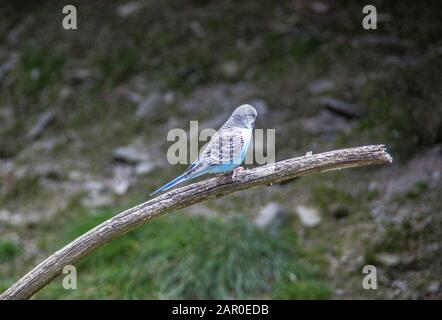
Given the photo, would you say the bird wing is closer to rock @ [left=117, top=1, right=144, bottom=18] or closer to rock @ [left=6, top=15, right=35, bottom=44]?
rock @ [left=117, top=1, right=144, bottom=18]

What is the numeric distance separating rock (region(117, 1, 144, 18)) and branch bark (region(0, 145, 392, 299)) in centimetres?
587

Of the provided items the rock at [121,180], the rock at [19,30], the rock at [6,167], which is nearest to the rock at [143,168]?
the rock at [121,180]

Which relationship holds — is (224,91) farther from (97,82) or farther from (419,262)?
(419,262)

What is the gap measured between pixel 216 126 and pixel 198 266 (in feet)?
7.05

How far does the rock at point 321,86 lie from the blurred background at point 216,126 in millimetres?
21

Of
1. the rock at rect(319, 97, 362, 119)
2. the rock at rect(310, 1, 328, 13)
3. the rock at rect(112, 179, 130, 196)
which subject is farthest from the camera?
the rock at rect(310, 1, 328, 13)

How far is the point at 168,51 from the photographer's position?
8.61 m

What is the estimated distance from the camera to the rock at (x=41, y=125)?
830cm

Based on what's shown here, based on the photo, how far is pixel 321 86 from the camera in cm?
744

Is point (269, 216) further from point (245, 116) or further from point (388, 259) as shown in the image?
point (245, 116)

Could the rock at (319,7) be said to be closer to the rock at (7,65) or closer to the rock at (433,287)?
the rock at (433,287)

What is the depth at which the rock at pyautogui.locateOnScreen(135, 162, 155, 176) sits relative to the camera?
7270 millimetres

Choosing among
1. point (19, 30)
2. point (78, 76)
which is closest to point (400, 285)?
point (78, 76)

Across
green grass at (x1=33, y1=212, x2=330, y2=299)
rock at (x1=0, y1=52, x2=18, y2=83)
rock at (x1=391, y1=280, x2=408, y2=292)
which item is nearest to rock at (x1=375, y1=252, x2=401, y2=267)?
rock at (x1=391, y1=280, x2=408, y2=292)
